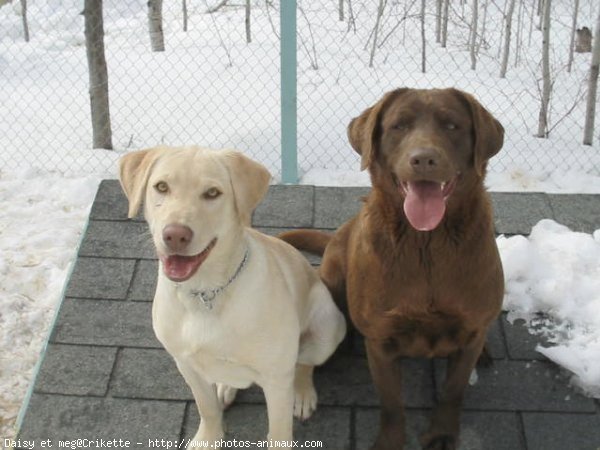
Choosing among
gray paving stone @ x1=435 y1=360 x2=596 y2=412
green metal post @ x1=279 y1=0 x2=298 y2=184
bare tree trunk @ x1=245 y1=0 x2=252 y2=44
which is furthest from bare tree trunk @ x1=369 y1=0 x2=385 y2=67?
gray paving stone @ x1=435 y1=360 x2=596 y2=412

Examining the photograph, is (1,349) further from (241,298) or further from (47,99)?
(47,99)

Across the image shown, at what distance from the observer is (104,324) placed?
321cm

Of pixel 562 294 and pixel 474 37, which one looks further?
pixel 474 37

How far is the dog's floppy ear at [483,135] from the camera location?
7.16ft

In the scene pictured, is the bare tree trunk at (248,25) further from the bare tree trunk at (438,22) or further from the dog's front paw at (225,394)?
the dog's front paw at (225,394)

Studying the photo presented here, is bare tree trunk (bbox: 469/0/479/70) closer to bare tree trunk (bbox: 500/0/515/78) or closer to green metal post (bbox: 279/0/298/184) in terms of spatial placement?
bare tree trunk (bbox: 500/0/515/78)

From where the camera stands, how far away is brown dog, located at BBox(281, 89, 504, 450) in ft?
7.12

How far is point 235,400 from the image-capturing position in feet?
9.37

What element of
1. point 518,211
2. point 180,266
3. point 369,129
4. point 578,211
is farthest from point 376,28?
point 180,266

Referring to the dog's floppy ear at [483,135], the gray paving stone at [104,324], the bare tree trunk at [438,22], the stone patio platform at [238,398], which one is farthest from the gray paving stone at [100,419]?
the bare tree trunk at [438,22]

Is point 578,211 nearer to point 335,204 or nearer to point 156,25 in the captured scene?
point 335,204

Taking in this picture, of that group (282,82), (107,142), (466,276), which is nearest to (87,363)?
(466,276)

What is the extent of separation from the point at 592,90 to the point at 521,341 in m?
2.34

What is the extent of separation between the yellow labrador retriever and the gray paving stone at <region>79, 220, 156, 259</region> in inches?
49.5
